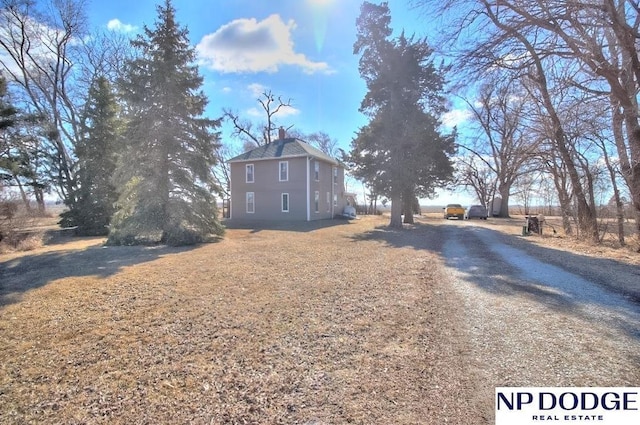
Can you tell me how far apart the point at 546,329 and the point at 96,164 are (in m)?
20.0

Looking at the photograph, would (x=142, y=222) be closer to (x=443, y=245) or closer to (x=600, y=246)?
(x=443, y=245)

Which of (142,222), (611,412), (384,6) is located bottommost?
(611,412)

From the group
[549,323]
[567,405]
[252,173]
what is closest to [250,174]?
[252,173]

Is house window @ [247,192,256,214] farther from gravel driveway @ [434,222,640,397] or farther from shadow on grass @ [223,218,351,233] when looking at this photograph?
gravel driveway @ [434,222,640,397]

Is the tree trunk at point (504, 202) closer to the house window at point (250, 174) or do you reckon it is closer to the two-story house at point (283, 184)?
the two-story house at point (283, 184)

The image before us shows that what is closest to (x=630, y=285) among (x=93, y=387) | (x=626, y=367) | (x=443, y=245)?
(x=626, y=367)

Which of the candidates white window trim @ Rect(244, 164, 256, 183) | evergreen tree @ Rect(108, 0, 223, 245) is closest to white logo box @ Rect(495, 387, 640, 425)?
evergreen tree @ Rect(108, 0, 223, 245)

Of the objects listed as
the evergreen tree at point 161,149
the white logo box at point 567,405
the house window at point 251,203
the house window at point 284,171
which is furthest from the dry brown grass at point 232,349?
the house window at point 251,203

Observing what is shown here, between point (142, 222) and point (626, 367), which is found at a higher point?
point (142, 222)

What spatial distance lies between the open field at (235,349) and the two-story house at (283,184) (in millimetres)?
15837

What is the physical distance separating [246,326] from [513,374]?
295 centimetres

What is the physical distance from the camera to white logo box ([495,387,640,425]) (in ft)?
7.93

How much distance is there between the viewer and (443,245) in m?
11.7

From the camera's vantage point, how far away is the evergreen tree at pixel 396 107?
707 inches
